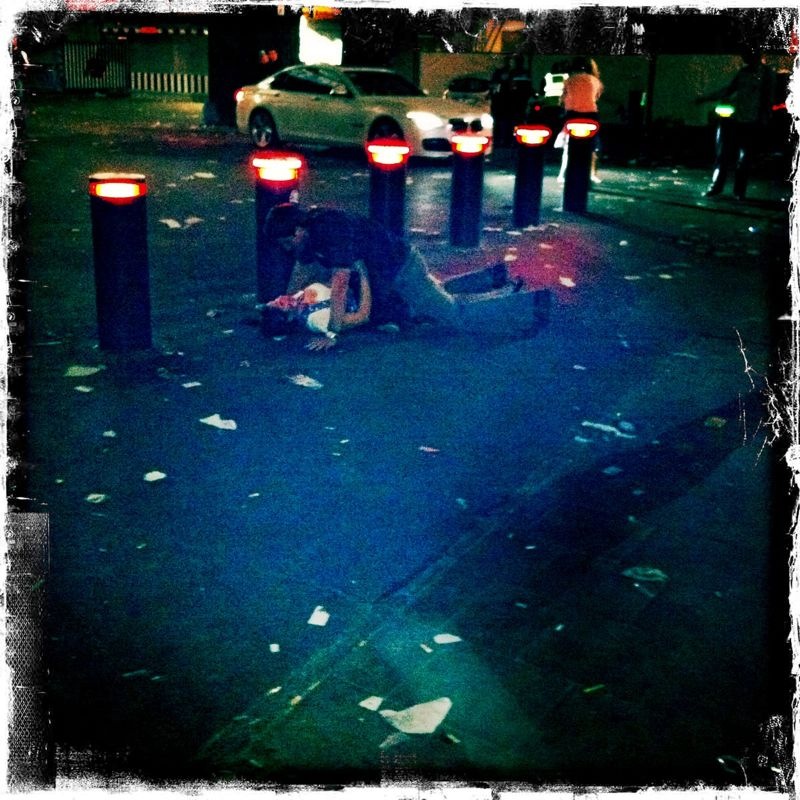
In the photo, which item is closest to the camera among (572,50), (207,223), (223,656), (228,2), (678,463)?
(223,656)

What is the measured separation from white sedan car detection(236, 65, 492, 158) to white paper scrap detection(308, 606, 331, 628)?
12.8 metres

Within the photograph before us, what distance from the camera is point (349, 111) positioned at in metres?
15.8

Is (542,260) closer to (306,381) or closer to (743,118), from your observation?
(306,381)

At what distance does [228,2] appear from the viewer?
404 cm

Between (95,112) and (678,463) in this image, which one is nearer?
(678,463)

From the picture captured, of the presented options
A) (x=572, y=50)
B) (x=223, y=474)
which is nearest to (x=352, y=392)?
(x=223, y=474)

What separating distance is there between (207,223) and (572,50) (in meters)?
18.4

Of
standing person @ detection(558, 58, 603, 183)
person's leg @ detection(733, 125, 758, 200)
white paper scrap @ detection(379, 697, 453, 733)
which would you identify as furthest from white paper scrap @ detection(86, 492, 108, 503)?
person's leg @ detection(733, 125, 758, 200)

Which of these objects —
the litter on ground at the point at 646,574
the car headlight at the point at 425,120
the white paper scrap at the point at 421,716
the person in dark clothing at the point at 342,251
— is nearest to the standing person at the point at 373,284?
the person in dark clothing at the point at 342,251

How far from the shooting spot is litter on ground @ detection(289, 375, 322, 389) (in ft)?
17.6

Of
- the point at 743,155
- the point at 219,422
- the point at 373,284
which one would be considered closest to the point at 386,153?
the point at 373,284

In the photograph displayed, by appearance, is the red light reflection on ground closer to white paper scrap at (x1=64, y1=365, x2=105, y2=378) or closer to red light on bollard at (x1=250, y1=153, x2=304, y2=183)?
red light on bollard at (x1=250, y1=153, x2=304, y2=183)

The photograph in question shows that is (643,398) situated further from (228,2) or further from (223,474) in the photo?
(228,2)

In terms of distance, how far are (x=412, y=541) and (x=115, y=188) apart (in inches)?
123
